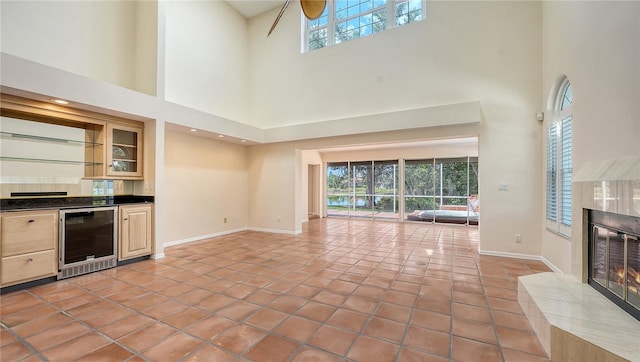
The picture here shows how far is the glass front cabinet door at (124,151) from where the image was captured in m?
4.10

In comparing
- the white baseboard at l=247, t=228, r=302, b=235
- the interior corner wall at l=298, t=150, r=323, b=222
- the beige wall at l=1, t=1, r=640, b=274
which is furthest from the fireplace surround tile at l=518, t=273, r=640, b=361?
the interior corner wall at l=298, t=150, r=323, b=222

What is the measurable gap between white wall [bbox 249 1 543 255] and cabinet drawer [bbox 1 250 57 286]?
199 inches

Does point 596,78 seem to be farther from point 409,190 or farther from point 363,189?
point 363,189

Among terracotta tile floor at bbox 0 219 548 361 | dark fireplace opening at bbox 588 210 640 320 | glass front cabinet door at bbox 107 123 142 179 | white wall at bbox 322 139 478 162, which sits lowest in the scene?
terracotta tile floor at bbox 0 219 548 361

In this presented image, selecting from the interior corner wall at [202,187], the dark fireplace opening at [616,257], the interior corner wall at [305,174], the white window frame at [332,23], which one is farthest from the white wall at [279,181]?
the dark fireplace opening at [616,257]

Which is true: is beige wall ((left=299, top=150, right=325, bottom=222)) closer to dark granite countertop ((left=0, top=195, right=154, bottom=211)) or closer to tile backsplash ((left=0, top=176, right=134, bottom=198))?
dark granite countertop ((left=0, top=195, right=154, bottom=211))

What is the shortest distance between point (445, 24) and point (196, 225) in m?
6.63

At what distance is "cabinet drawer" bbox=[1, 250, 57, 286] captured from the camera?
298 cm

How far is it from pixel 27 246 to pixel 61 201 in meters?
0.93

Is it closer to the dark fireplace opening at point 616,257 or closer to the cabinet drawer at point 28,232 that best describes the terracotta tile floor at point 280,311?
the cabinet drawer at point 28,232

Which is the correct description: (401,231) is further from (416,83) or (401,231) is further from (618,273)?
(618,273)

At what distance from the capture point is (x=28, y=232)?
3141 millimetres

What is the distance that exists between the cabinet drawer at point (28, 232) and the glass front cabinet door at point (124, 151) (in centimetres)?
100

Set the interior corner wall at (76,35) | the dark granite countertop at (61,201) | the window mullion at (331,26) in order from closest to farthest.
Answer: the dark granite countertop at (61,201) → the interior corner wall at (76,35) → the window mullion at (331,26)
